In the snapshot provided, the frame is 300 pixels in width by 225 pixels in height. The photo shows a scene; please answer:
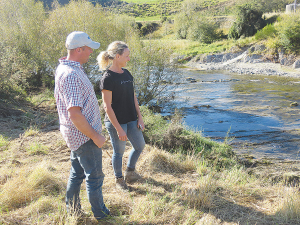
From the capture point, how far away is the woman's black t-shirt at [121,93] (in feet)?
10.7

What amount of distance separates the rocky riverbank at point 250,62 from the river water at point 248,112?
212cm

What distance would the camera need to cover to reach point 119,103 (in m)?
3.40

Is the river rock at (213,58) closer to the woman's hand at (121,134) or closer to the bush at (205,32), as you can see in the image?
the bush at (205,32)

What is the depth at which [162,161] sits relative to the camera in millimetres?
4758

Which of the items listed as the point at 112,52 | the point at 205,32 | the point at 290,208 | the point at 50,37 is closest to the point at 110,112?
the point at 112,52

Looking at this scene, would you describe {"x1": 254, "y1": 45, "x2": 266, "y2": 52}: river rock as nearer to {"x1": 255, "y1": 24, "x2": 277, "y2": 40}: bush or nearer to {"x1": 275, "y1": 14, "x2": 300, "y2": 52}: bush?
{"x1": 255, "y1": 24, "x2": 277, "y2": 40}: bush

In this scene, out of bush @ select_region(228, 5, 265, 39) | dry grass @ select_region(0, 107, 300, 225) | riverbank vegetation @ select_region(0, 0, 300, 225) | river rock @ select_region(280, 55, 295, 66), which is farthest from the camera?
bush @ select_region(228, 5, 265, 39)

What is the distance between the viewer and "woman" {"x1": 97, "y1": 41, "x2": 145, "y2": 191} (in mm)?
3258

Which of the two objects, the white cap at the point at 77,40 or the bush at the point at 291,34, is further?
the bush at the point at 291,34

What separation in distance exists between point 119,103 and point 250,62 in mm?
24479

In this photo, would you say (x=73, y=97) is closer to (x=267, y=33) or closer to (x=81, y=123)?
(x=81, y=123)

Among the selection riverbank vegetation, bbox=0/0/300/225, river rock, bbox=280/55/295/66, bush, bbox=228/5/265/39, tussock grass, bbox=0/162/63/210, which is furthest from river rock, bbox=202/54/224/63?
tussock grass, bbox=0/162/63/210

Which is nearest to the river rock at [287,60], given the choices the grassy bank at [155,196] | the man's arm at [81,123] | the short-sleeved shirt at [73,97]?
the grassy bank at [155,196]

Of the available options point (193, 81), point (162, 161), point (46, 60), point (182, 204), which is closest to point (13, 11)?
point (46, 60)
